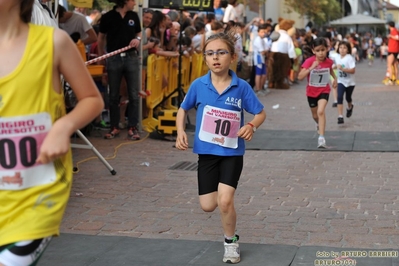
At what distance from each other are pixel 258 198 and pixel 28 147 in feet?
17.4

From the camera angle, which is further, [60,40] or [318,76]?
[318,76]

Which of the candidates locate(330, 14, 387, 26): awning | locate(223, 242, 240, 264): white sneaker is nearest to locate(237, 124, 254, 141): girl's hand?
locate(223, 242, 240, 264): white sneaker

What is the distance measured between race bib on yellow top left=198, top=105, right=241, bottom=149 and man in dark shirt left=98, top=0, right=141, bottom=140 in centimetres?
610

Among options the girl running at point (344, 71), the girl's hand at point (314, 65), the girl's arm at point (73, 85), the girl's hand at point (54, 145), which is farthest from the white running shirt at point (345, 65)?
the girl's hand at point (54, 145)

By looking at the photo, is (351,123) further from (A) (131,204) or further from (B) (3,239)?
(B) (3,239)

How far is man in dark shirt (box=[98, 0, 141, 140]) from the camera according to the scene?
1184cm

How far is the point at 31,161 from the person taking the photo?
9.61 feet

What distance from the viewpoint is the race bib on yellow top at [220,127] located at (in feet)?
18.9

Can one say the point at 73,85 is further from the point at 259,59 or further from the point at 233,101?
the point at 259,59

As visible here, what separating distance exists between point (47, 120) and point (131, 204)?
4.84 meters

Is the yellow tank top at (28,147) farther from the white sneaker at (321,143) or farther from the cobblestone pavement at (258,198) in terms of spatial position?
the white sneaker at (321,143)

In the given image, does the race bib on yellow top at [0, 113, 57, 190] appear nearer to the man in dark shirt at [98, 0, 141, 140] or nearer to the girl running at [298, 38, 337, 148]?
the man in dark shirt at [98, 0, 141, 140]

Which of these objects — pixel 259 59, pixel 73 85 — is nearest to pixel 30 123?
pixel 73 85

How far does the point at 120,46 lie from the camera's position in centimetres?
1187
